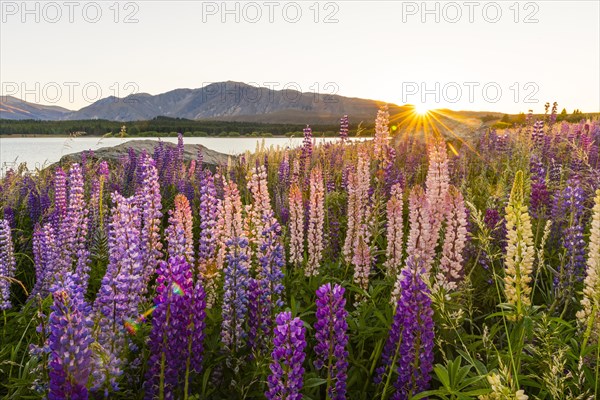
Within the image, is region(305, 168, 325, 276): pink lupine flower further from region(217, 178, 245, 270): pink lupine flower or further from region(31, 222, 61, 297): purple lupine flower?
region(31, 222, 61, 297): purple lupine flower

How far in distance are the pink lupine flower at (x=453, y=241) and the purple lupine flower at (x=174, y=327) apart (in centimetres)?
195

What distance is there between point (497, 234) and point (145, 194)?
4.04 meters

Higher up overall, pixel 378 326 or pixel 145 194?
pixel 145 194

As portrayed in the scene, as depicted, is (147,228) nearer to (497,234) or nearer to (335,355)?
(335,355)

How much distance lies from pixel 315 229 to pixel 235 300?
169cm

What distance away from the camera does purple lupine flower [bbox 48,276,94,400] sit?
2.15 metres

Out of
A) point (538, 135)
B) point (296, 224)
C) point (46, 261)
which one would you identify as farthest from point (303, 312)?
point (538, 135)

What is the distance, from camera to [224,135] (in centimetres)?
11956

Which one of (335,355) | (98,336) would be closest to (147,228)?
(98,336)

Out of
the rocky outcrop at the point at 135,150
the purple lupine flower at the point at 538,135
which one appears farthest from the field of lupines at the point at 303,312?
the rocky outcrop at the point at 135,150

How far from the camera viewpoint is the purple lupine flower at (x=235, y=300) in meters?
3.34

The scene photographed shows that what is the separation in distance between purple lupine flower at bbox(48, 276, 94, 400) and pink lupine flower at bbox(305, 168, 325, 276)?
2688mm

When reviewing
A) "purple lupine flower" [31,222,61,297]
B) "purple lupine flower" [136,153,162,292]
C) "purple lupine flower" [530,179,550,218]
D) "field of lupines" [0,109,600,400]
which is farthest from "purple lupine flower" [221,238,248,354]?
"purple lupine flower" [530,179,550,218]

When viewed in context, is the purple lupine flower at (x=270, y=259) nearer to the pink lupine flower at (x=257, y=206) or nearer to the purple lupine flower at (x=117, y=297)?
the pink lupine flower at (x=257, y=206)
